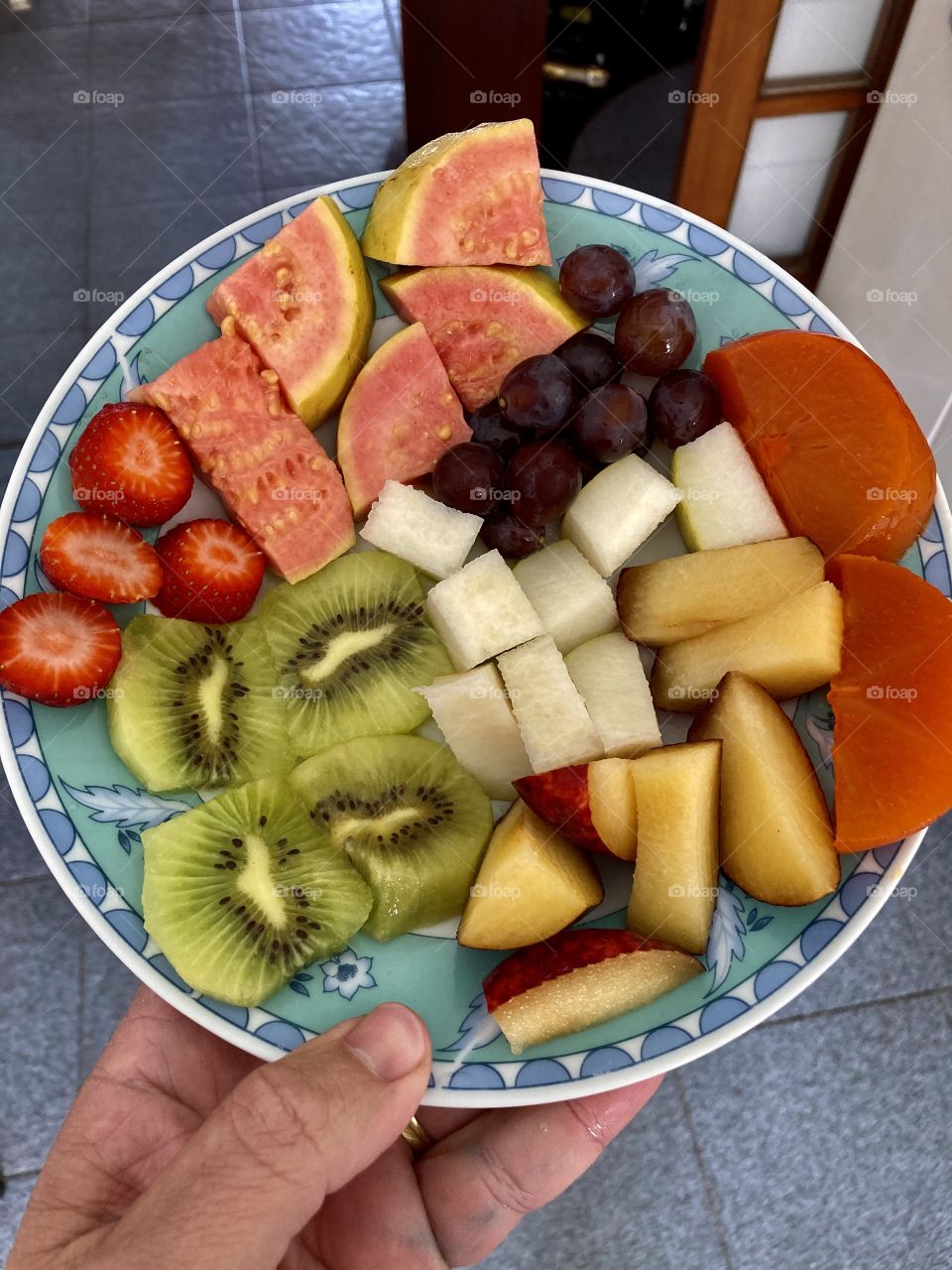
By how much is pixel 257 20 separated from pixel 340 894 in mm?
2613

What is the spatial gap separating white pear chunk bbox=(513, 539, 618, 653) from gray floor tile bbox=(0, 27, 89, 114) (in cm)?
219

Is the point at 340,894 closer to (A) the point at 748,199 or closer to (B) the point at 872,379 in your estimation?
(B) the point at 872,379

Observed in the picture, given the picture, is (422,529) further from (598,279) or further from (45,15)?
(45,15)

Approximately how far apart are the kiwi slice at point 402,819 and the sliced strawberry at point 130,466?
39cm

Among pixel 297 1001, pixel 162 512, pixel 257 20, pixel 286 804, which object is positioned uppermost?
pixel 257 20

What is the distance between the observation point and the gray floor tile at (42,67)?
106 inches

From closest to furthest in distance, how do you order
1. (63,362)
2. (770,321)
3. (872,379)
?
(872,379) → (770,321) → (63,362)

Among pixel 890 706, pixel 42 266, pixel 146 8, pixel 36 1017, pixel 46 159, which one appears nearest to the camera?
pixel 890 706

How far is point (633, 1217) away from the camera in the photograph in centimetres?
182

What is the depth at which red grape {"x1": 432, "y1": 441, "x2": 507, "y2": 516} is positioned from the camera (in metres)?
1.33

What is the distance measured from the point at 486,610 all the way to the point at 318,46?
7.27 ft

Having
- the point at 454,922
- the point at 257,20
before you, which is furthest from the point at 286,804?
the point at 257,20

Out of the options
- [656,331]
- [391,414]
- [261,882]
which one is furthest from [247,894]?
[656,331]

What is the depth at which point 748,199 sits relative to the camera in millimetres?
2146
